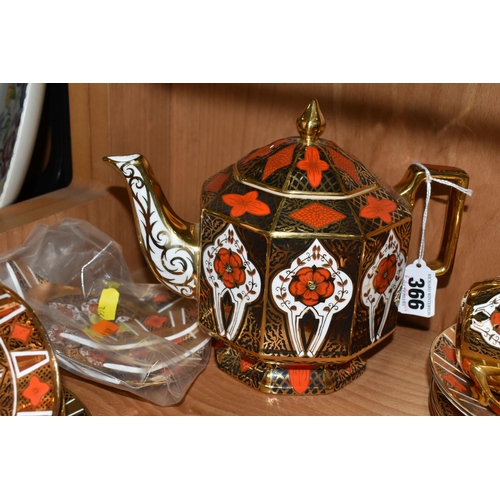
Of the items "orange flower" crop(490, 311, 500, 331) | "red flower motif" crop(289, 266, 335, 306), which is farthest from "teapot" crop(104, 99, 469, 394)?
"orange flower" crop(490, 311, 500, 331)

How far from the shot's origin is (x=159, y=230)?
0.72 meters

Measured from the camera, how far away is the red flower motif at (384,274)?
2.15 feet

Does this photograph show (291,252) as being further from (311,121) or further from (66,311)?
(66,311)

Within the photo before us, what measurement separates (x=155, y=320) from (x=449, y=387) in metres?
0.38

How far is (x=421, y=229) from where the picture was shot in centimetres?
80

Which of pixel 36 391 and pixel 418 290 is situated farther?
pixel 418 290

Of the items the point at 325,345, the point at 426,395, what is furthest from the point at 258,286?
the point at 426,395

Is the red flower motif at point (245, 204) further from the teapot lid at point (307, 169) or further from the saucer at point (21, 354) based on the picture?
the saucer at point (21, 354)

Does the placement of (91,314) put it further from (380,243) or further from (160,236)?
(380,243)

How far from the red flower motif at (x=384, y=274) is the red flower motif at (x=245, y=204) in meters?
0.13

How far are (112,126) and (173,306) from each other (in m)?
0.25

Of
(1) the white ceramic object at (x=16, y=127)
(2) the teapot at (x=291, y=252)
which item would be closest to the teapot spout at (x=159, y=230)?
(2) the teapot at (x=291, y=252)

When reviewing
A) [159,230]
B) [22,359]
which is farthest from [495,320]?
[22,359]

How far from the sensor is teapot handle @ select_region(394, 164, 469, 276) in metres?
0.74
